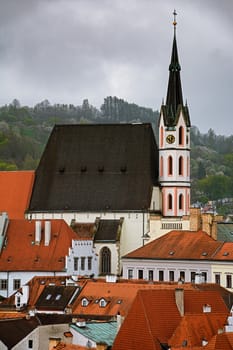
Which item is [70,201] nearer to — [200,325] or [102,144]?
[102,144]

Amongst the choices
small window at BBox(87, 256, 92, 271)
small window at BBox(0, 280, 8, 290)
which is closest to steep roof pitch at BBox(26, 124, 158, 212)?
small window at BBox(87, 256, 92, 271)

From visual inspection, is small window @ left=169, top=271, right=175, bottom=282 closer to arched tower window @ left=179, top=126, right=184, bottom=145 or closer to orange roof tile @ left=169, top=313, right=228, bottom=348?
arched tower window @ left=179, top=126, right=184, bottom=145

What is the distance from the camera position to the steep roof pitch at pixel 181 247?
129500 millimetres

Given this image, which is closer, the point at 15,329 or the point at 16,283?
the point at 15,329

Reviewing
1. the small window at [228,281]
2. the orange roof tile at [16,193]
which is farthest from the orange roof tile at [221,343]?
the orange roof tile at [16,193]

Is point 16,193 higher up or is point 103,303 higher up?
point 16,193

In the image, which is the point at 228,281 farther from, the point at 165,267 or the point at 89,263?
the point at 89,263

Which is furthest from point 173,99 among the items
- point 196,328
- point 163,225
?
point 196,328

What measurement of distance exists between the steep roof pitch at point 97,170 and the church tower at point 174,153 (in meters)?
1.13

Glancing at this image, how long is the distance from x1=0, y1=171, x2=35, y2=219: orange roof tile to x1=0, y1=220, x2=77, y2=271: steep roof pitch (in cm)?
695

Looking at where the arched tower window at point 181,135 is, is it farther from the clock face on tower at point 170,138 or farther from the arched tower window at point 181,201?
the arched tower window at point 181,201

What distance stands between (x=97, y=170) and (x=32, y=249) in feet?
40.7

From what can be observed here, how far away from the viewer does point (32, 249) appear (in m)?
135

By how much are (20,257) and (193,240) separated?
1498 centimetres
